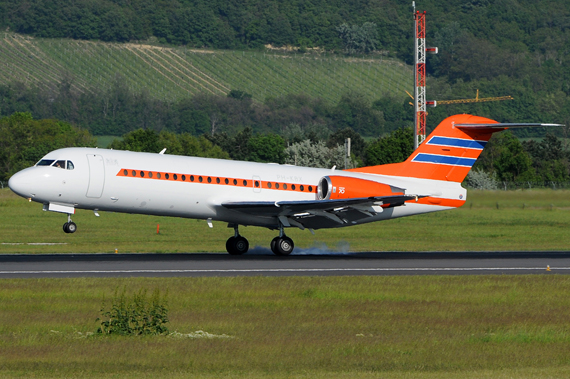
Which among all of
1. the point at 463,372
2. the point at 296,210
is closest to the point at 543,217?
the point at 296,210

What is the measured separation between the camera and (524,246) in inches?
1609

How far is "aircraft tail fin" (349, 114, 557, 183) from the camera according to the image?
3578 cm

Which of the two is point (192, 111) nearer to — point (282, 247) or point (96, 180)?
point (282, 247)

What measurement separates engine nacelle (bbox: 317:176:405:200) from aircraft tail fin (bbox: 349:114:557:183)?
210 centimetres

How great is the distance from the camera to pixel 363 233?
49.3 meters

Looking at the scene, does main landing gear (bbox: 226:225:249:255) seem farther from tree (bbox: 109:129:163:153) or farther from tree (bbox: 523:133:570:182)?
tree (bbox: 523:133:570:182)

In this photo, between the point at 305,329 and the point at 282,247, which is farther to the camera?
the point at 282,247

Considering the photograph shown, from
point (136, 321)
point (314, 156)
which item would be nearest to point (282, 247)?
point (136, 321)

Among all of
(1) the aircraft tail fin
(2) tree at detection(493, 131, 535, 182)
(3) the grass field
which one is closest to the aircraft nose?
(3) the grass field

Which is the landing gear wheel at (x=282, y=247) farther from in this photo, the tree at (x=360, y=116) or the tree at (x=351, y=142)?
the tree at (x=360, y=116)

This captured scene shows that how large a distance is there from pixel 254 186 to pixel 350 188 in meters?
3.78

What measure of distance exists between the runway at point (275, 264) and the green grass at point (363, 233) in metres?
4.43

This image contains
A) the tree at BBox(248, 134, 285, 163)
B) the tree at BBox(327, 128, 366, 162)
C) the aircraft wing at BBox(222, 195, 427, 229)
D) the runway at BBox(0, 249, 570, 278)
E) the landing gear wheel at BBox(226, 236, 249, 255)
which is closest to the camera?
the runway at BBox(0, 249, 570, 278)

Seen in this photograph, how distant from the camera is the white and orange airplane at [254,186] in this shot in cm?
3045
